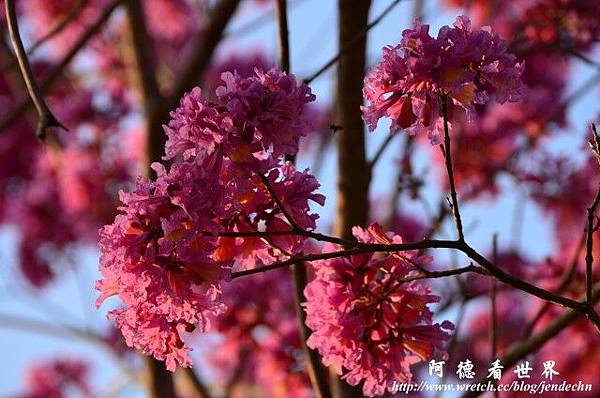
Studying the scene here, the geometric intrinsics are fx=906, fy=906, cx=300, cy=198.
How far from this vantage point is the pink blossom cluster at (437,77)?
5.02ft

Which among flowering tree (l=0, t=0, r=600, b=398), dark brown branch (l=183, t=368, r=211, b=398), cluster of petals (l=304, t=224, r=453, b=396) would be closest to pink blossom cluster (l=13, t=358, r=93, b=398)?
flowering tree (l=0, t=0, r=600, b=398)

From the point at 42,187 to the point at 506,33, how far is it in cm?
333

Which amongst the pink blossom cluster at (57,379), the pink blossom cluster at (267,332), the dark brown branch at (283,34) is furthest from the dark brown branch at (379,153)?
the pink blossom cluster at (57,379)

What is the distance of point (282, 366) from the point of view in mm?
3170

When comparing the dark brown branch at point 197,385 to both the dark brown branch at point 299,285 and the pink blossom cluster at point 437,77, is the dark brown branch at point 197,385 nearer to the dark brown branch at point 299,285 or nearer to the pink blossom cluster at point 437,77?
the dark brown branch at point 299,285

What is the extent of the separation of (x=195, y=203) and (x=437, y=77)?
1.51 feet

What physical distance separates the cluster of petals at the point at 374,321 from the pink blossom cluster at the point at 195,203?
0.50ft

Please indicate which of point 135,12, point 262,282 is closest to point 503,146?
point 262,282

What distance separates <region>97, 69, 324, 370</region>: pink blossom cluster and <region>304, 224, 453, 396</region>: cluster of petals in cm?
15

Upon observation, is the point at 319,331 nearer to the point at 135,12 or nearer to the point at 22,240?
the point at 135,12

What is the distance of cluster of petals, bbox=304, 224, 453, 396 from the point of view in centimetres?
169

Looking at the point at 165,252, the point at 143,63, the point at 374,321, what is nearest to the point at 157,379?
the point at 143,63

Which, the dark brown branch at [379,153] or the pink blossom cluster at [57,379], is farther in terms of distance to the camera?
the pink blossom cluster at [57,379]

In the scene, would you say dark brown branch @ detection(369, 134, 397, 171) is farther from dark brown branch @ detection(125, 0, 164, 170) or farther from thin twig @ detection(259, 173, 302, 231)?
dark brown branch @ detection(125, 0, 164, 170)
